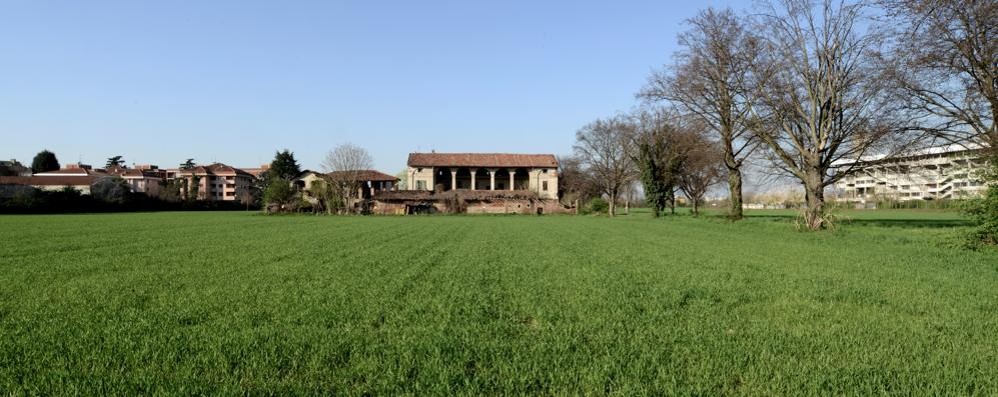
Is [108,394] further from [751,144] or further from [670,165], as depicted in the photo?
[670,165]

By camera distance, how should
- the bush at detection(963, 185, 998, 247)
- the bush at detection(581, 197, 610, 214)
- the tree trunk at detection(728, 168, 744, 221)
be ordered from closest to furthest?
the bush at detection(963, 185, 998, 247), the tree trunk at detection(728, 168, 744, 221), the bush at detection(581, 197, 610, 214)

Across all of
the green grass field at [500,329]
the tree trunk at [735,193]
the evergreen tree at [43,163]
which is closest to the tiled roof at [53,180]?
the evergreen tree at [43,163]

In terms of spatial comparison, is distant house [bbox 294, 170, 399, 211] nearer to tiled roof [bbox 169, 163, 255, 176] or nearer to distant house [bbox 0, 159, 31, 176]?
tiled roof [bbox 169, 163, 255, 176]

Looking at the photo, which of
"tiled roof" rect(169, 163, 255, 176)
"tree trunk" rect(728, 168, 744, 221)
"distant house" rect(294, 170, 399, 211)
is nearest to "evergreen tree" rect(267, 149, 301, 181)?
"distant house" rect(294, 170, 399, 211)

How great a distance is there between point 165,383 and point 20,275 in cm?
914

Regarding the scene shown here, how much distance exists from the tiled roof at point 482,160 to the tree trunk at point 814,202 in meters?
56.0

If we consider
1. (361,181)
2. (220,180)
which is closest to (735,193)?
(361,181)

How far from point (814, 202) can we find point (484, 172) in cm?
6157

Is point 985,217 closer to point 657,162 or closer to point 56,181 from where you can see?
point 657,162

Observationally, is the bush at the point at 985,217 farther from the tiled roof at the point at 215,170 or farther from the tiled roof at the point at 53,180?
the tiled roof at the point at 215,170

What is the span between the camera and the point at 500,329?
586 centimetres

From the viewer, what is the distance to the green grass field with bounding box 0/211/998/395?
4.15m

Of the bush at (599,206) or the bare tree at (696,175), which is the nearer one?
the bare tree at (696,175)

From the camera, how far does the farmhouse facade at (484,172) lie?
8144 cm
